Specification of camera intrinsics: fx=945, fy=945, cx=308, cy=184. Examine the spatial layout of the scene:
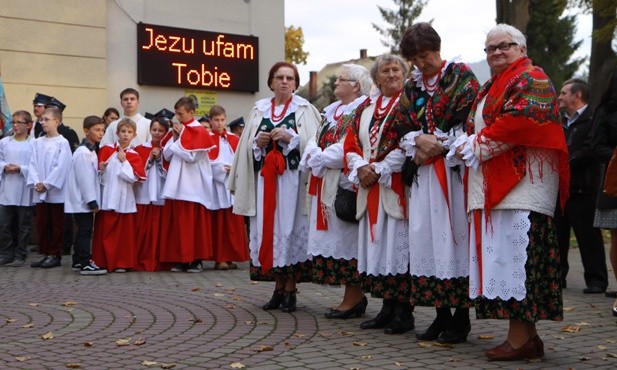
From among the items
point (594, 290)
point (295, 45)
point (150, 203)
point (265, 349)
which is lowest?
point (265, 349)

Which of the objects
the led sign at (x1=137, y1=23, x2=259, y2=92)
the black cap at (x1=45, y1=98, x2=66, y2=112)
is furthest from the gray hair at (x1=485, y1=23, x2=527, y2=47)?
the led sign at (x1=137, y1=23, x2=259, y2=92)

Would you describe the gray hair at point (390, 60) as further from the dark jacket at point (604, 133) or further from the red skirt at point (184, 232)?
the red skirt at point (184, 232)

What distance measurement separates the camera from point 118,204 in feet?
39.2

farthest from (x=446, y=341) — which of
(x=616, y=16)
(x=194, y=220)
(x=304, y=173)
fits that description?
(x=616, y=16)

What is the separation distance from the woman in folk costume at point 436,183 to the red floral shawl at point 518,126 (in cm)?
43

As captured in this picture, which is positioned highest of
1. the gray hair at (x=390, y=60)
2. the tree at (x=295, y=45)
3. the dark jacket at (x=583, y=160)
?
the tree at (x=295, y=45)

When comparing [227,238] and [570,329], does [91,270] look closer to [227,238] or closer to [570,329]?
[227,238]

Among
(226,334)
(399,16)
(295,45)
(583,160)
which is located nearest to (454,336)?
(226,334)

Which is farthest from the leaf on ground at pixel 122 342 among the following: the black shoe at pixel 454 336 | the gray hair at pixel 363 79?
the gray hair at pixel 363 79

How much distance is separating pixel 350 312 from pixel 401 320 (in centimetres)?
84

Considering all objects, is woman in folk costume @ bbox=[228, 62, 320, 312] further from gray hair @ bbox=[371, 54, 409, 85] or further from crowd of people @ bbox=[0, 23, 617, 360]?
gray hair @ bbox=[371, 54, 409, 85]

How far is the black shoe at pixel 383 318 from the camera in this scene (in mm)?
7234

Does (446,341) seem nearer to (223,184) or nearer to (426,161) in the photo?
(426,161)

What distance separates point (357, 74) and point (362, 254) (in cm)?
179
